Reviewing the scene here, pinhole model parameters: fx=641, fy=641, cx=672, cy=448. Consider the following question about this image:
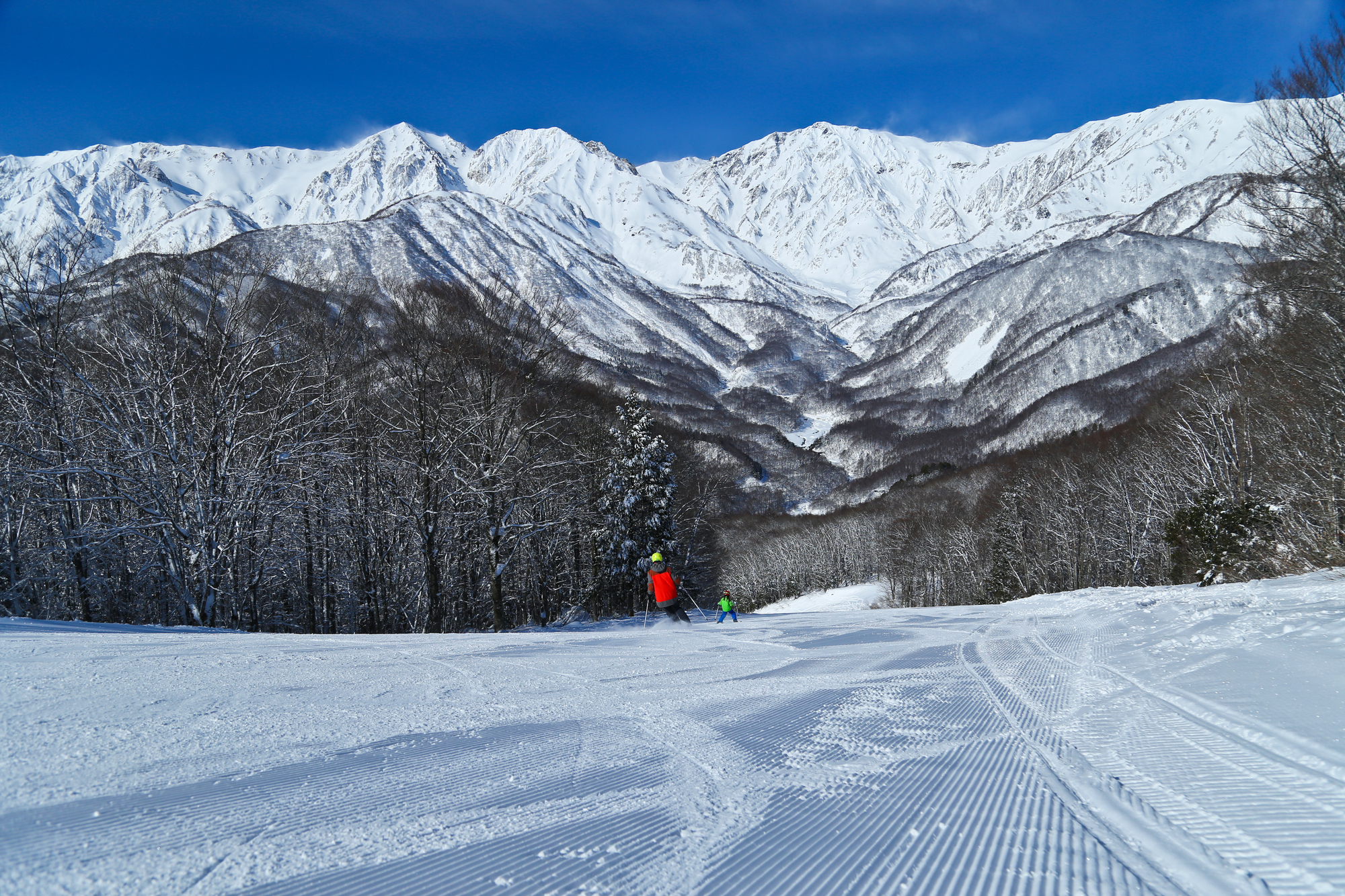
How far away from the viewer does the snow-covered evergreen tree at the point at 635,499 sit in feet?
94.6

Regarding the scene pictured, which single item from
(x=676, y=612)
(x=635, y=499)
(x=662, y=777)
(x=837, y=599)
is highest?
(x=635, y=499)

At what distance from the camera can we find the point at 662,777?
8.55ft

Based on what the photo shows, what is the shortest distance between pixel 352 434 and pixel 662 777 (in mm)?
18437

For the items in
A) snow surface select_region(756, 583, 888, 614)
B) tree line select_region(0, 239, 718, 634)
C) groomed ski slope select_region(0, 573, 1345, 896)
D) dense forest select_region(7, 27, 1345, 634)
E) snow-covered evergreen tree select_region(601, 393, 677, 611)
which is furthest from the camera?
snow surface select_region(756, 583, 888, 614)

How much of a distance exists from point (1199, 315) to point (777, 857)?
199m

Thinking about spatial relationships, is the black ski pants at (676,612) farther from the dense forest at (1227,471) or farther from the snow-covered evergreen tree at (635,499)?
the snow-covered evergreen tree at (635,499)

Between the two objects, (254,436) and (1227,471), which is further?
(1227,471)

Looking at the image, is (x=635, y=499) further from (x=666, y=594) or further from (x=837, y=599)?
(x=837, y=599)

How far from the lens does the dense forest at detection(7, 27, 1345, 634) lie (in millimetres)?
13008

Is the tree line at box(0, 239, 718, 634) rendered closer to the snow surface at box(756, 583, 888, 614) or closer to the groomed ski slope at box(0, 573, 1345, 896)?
the groomed ski slope at box(0, 573, 1345, 896)

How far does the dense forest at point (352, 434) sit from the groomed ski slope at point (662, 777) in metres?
10.6

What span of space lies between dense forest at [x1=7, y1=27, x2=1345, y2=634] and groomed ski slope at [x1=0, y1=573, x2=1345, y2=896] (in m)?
10.6

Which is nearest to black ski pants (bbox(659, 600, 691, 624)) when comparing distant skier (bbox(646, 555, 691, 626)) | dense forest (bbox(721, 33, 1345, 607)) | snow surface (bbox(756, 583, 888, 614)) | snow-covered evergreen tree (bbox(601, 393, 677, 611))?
distant skier (bbox(646, 555, 691, 626))

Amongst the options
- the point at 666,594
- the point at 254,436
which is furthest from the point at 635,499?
the point at 254,436
